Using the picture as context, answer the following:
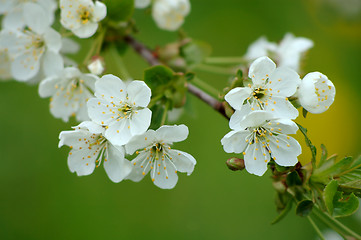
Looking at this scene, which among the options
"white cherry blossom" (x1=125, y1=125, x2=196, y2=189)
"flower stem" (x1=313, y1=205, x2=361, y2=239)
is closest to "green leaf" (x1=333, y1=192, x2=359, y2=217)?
"flower stem" (x1=313, y1=205, x2=361, y2=239)

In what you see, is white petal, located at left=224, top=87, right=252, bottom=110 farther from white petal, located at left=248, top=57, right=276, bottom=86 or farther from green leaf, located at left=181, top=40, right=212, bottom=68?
green leaf, located at left=181, top=40, right=212, bottom=68

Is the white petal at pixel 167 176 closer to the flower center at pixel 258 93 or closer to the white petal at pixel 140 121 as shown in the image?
Result: the white petal at pixel 140 121

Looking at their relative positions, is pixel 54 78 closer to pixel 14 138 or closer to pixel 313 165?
pixel 313 165

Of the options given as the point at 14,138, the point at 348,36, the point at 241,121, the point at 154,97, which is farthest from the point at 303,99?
the point at 348,36

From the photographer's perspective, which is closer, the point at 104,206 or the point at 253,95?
the point at 253,95

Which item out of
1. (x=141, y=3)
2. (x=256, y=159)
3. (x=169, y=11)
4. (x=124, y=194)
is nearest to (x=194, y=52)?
(x=169, y=11)

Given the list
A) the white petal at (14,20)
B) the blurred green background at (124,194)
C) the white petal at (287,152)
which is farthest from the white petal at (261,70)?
the blurred green background at (124,194)

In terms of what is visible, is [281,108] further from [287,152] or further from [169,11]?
[169,11]
